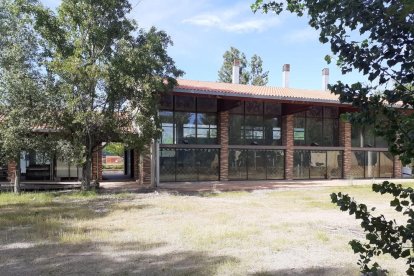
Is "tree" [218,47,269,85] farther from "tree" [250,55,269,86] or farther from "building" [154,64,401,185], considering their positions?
"building" [154,64,401,185]

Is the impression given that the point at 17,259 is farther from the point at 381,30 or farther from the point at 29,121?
the point at 29,121

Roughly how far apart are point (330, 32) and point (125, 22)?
54.4ft

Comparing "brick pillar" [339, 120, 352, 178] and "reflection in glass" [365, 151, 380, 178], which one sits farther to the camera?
"reflection in glass" [365, 151, 380, 178]

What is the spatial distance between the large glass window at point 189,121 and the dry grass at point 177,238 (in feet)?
27.4

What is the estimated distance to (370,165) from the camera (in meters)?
28.9

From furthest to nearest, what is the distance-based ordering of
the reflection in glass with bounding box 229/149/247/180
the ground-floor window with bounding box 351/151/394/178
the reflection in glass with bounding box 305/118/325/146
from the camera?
1. the ground-floor window with bounding box 351/151/394/178
2. the reflection in glass with bounding box 305/118/325/146
3. the reflection in glass with bounding box 229/149/247/180

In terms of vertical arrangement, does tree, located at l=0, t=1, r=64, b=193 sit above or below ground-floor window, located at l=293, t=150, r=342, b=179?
above

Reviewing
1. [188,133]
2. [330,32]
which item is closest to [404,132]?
[330,32]

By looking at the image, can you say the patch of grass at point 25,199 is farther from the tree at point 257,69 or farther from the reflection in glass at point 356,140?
the tree at point 257,69

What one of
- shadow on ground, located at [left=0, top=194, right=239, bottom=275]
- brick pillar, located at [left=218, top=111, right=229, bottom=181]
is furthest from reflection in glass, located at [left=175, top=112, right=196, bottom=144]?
shadow on ground, located at [left=0, top=194, right=239, bottom=275]

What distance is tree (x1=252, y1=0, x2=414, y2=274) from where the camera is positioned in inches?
85.0

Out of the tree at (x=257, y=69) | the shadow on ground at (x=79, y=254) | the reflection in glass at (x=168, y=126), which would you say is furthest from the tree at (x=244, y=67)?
the shadow on ground at (x=79, y=254)

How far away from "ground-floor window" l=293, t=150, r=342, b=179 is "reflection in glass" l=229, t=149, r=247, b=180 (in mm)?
3367

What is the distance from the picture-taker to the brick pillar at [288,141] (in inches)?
1032
